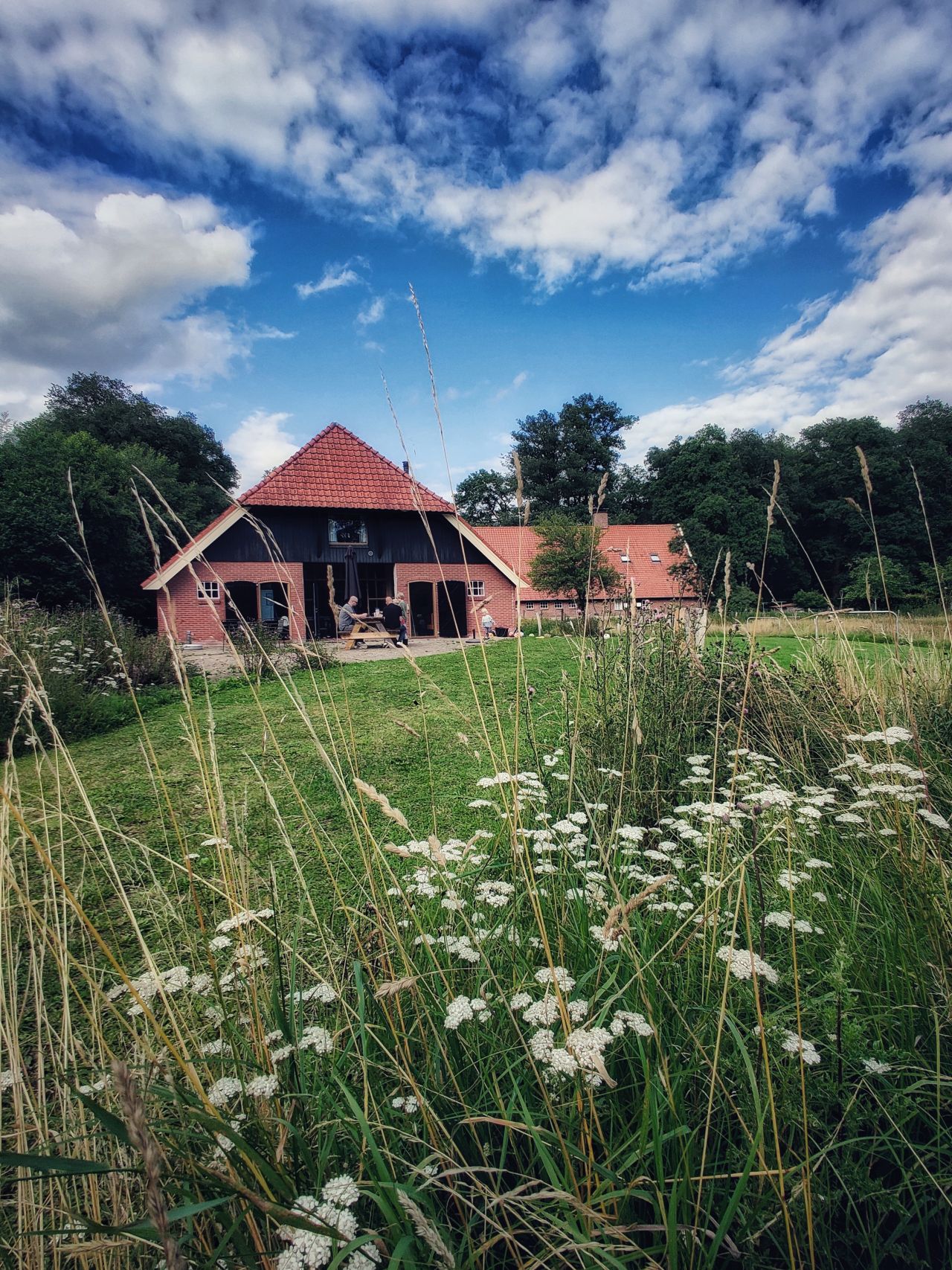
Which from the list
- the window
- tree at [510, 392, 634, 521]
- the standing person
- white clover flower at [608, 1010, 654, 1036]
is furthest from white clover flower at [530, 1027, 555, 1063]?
tree at [510, 392, 634, 521]

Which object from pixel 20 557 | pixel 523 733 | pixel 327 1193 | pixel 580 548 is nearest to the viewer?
pixel 327 1193

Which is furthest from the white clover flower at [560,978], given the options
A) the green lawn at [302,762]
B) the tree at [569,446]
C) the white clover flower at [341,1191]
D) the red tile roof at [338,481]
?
the tree at [569,446]

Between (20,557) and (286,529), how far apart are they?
828 centimetres

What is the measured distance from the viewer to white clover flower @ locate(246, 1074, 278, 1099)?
3.54 feet

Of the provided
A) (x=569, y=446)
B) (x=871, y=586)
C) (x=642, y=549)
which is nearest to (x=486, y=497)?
(x=569, y=446)

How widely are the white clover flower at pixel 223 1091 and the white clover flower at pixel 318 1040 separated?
127mm

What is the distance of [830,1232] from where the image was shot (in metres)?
1.15

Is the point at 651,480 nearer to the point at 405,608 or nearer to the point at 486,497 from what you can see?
the point at 486,497

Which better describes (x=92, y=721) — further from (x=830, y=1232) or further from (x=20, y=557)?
(x=20, y=557)

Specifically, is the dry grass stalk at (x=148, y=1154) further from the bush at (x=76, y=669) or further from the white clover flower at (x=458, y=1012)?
the bush at (x=76, y=669)

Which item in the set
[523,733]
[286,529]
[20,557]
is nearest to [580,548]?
[286,529]

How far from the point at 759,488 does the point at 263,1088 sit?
3335 cm

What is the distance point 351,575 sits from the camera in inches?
746

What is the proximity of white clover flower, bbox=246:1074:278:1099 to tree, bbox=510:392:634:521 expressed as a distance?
46421 mm
